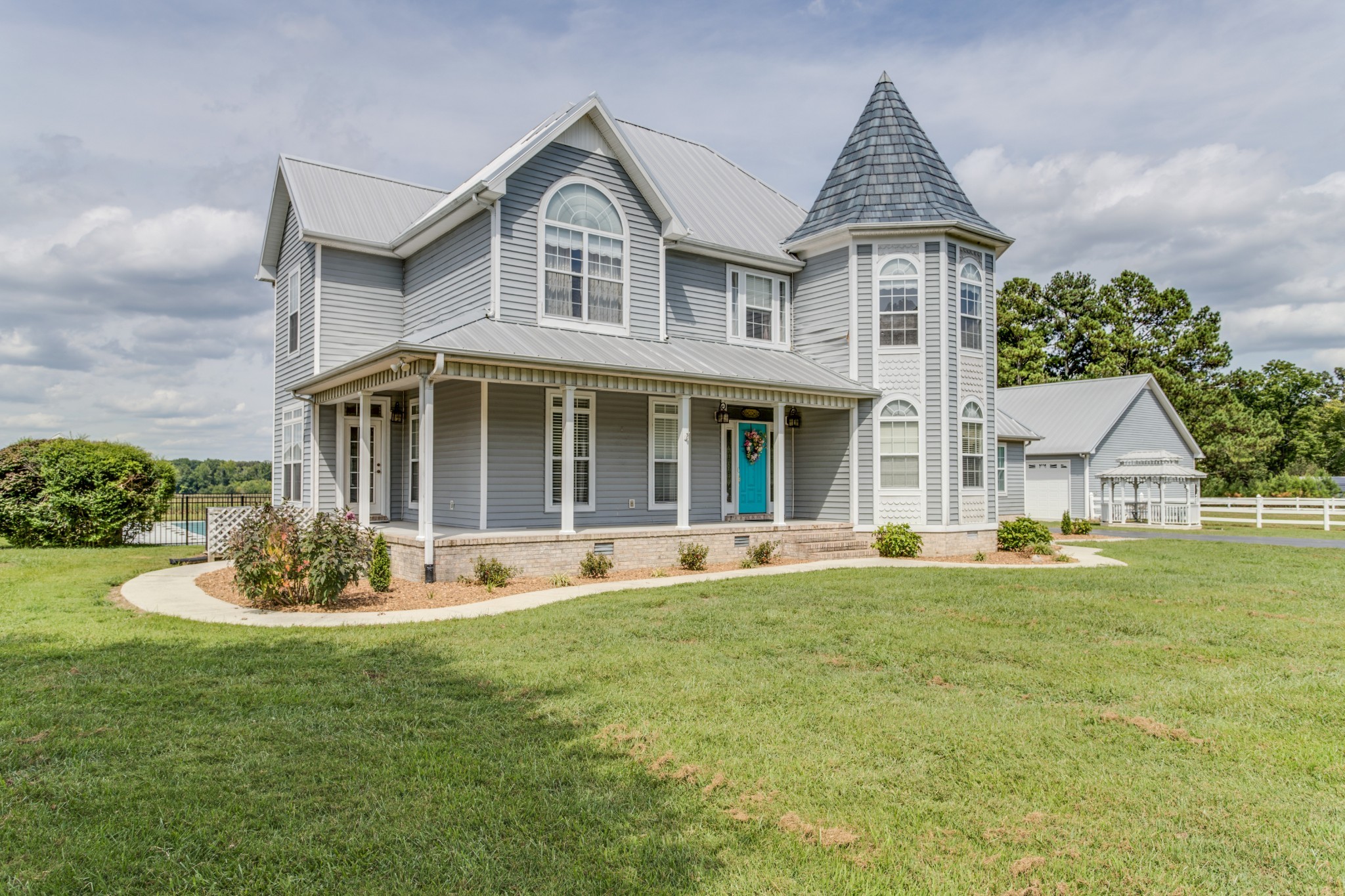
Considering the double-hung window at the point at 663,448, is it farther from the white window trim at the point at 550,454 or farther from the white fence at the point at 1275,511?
the white fence at the point at 1275,511

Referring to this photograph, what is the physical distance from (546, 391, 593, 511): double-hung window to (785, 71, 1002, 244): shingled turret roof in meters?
7.03

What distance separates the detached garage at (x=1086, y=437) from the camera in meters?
29.5

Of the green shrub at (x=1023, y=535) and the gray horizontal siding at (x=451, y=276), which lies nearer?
the gray horizontal siding at (x=451, y=276)

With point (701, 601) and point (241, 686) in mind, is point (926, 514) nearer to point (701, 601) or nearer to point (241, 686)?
point (701, 601)

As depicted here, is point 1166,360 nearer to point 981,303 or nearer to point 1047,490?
point 1047,490

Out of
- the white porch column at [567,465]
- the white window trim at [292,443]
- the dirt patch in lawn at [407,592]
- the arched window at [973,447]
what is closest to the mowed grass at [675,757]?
the dirt patch in lawn at [407,592]

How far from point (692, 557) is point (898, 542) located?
4.83 metres

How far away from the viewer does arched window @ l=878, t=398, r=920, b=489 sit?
1688cm

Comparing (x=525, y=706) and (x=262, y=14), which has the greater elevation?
(x=262, y=14)

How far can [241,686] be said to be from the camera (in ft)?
20.0

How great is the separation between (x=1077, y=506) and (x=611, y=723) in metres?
28.9

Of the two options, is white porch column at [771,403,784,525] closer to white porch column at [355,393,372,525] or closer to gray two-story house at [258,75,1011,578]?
gray two-story house at [258,75,1011,578]

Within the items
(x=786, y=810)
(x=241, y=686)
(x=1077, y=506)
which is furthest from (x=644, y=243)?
(x=1077, y=506)

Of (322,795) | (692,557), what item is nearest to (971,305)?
(692,557)
